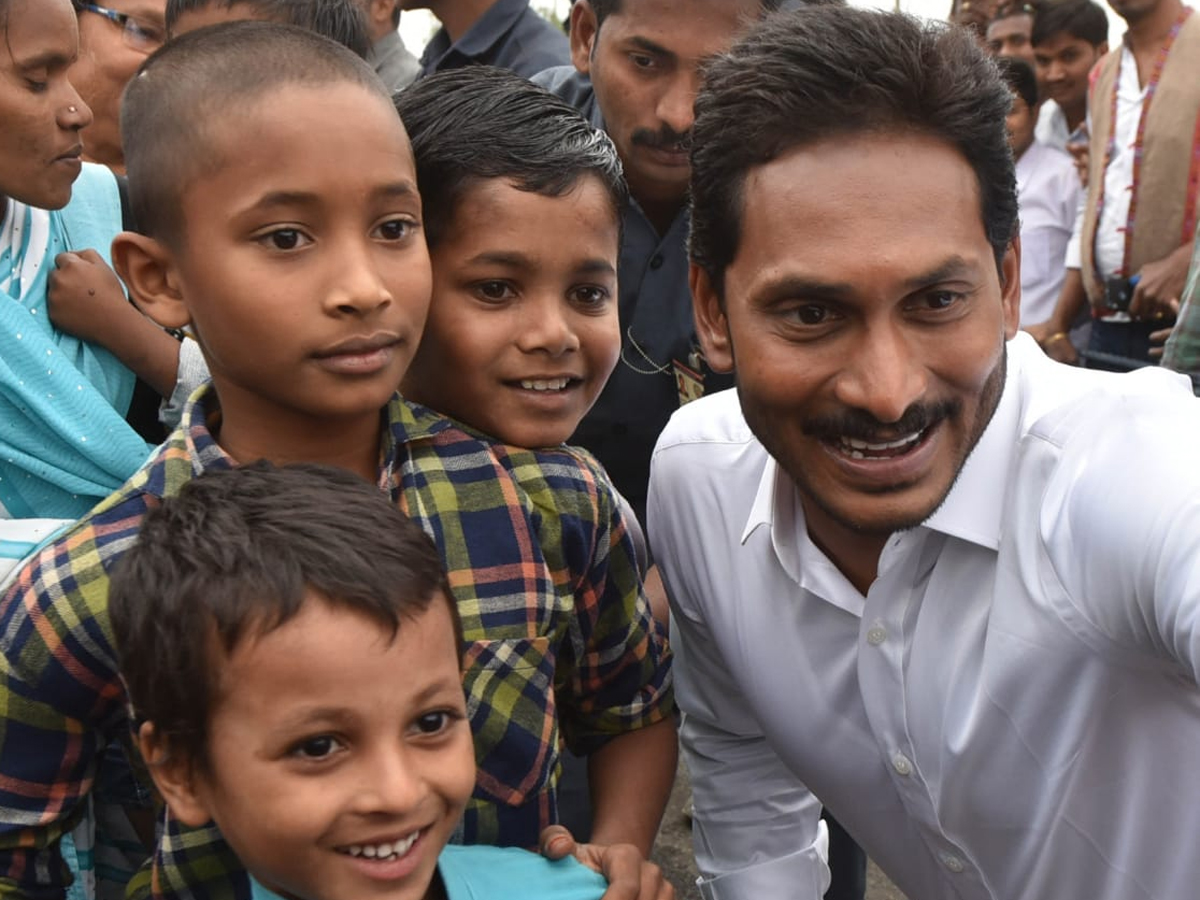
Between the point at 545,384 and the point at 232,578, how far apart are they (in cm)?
65

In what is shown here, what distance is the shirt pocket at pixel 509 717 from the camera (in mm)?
1656

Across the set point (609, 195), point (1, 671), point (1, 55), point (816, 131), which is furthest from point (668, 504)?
point (1, 55)

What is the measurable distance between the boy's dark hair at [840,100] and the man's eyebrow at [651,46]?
61cm

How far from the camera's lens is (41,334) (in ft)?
6.60

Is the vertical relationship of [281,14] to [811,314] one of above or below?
above

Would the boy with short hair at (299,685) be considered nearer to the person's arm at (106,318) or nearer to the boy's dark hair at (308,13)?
the person's arm at (106,318)

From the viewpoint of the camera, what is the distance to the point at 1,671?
1.52 m

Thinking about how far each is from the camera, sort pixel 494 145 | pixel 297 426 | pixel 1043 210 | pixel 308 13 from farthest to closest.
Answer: pixel 1043 210, pixel 308 13, pixel 494 145, pixel 297 426

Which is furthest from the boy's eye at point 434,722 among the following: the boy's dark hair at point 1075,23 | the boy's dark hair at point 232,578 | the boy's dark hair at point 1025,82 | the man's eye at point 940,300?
the boy's dark hair at point 1075,23

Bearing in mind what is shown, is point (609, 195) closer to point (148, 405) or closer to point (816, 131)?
point (816, 131)

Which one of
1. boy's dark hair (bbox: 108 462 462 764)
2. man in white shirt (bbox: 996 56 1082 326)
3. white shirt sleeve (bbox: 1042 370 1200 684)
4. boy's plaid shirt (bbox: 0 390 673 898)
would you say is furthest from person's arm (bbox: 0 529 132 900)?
man in white shirt (bbox: 996 56 1082 326)

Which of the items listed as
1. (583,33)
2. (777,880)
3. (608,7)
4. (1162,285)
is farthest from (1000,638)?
(1162,285)

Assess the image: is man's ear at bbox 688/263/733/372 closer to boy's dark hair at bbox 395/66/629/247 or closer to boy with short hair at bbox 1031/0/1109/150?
boy's dark hair at bbox 395/66/629/247

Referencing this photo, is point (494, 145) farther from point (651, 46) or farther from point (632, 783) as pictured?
point (632, 783)
